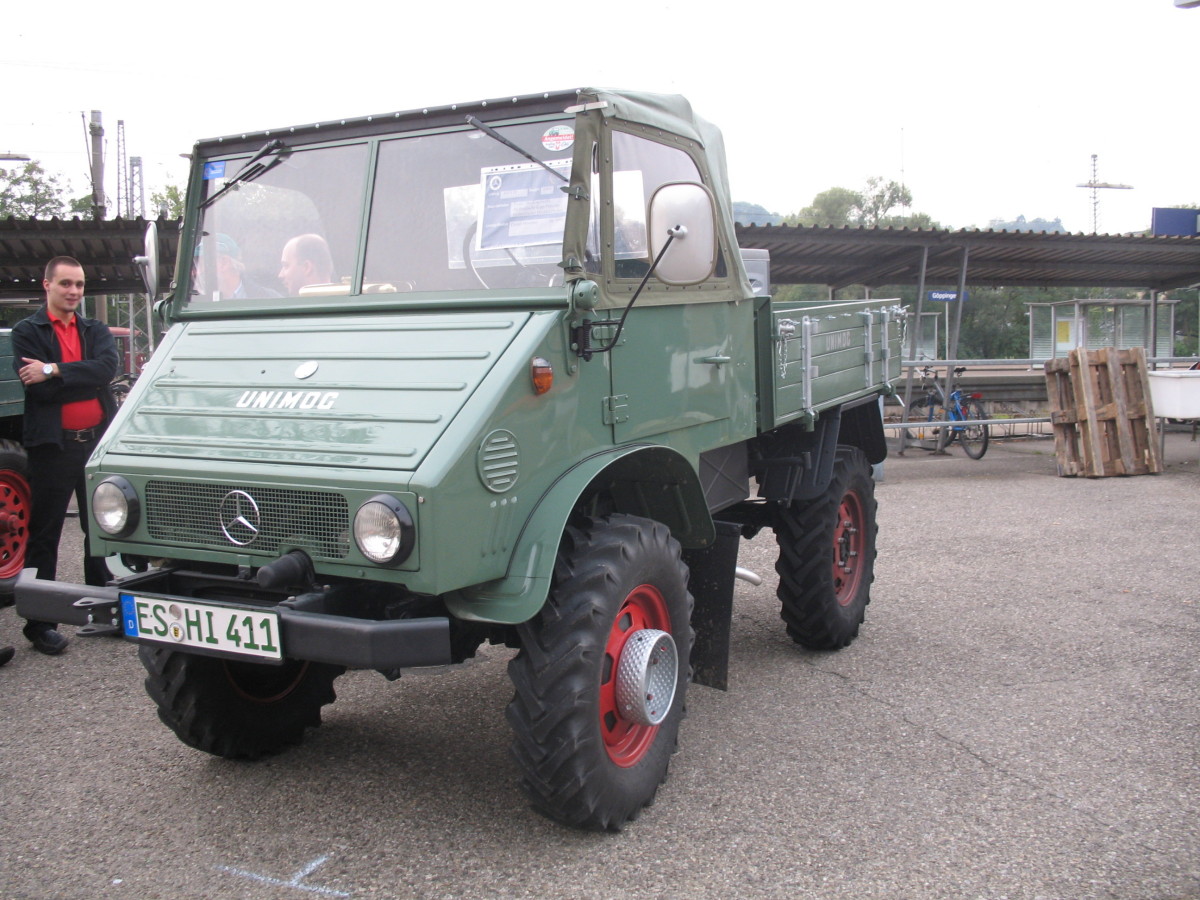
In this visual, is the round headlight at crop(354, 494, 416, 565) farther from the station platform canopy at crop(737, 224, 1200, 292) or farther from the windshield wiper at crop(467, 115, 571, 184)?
the station platform canopy at crop(737, 224, 1200, 292)

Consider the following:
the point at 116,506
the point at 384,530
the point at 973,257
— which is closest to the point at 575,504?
the point at 384,530

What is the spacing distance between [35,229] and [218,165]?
6.89m

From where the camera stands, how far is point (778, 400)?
193 inches

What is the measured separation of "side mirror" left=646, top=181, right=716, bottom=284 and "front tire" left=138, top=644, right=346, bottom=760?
2.02 metres

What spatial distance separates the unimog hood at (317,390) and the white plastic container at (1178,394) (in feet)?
37.9

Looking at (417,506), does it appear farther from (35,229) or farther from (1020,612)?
(35,229)

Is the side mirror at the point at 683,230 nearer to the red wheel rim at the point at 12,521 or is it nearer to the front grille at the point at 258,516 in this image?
the front grille at the point at 258,516

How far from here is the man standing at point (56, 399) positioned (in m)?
5.61

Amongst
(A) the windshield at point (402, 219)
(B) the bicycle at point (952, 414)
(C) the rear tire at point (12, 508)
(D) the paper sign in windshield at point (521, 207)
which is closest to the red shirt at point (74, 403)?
(C) the rear tire at point (12, 508)

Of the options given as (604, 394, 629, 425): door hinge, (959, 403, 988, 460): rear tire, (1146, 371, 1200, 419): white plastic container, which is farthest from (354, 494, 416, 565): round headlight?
(959, 403, 988, 460): rear tire

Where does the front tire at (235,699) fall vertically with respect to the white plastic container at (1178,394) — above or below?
below

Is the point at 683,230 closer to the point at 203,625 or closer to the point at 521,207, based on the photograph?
the point at 521,207

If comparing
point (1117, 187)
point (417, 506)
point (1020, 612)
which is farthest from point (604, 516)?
point (1117, 187)

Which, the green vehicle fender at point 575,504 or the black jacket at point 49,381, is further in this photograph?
the black jacket at point 49,381
